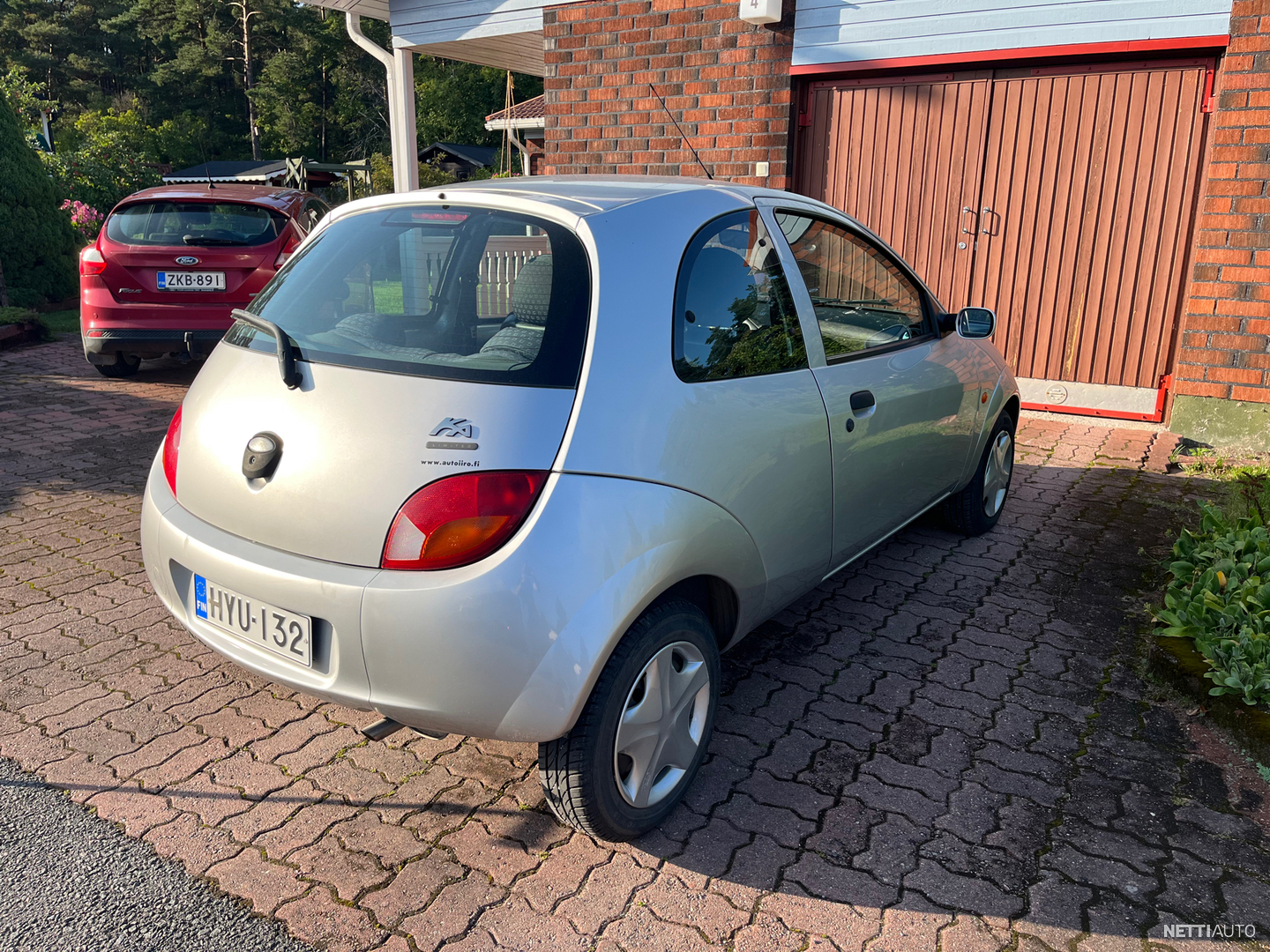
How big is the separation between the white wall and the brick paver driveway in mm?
4493

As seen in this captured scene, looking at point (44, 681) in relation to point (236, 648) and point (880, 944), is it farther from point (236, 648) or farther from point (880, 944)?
point (880, 944)

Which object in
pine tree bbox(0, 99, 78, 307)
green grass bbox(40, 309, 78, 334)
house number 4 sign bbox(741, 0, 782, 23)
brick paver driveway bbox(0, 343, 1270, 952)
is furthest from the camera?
pine tree bbox(0, 99, 78, 307)

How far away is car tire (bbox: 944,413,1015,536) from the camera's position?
191 inches

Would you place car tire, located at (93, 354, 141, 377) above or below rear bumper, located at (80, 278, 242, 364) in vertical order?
below

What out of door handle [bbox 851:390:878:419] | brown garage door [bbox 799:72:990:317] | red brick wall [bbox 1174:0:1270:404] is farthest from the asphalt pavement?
brown garage door [bbox 799:72:990:317]

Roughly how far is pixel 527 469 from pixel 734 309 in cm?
104

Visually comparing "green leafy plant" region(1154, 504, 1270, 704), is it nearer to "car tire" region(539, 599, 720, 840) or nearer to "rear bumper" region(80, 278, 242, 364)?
"car tire" region(539, 599, 720, 840)

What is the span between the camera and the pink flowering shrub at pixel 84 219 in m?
13.9

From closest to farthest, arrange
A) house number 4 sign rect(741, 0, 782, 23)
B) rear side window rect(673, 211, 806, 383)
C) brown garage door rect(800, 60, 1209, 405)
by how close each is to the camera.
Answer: rear side window rect(673, 211, 806, 383), brown garage door rect(800, 60, 1209, 405), house number 4 sign rect(741, 0, 782, 23)

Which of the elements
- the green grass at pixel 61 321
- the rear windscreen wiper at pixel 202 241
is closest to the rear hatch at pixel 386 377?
the rear windscreen wiper at pixel 202 241

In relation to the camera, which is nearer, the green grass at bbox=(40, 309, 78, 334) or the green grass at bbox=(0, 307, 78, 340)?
the green grass at bbox=(0, 307, 78, 340)

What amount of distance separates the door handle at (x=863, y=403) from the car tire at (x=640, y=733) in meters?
1.07

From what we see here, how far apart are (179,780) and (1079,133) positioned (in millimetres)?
7345

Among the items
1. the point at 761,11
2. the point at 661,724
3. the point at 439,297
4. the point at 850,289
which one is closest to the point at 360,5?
the point at 761,11
